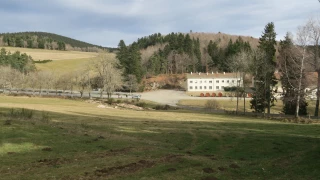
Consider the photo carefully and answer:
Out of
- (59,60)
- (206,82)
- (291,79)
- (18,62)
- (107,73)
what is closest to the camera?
(291,79)

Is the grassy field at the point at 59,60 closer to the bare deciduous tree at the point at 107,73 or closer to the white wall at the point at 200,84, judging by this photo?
the white wall at the point at 200,84

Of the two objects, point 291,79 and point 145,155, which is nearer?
point 145,155

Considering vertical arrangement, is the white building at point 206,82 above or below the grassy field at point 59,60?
below

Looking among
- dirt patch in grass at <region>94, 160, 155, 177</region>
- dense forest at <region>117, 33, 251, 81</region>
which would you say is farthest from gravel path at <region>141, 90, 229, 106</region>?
dirt patch in grass at <region>94, 160, 155, 177</region>

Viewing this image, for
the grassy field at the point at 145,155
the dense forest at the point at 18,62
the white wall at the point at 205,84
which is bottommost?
the grassy field at the point at 145,155

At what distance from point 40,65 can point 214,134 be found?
150 metres

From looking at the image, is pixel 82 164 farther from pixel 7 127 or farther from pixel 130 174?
pixel 7 127

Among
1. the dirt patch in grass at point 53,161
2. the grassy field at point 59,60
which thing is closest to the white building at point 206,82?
the grassy field at point 59,60


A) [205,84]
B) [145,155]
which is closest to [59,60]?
[205,84]

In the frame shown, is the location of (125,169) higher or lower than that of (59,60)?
lower

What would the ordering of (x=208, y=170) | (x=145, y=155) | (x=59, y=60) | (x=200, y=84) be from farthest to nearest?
1. (x=59, y=60)
2. (x=200, y=84)
3. (x=145, y=155)
4. (x=208, y=170)

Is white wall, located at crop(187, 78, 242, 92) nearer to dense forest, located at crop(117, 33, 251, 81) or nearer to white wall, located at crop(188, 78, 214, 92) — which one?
white wall, located at crop(188, 78, 214, 92)

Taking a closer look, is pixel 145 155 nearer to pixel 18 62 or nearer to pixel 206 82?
pixel 206 82

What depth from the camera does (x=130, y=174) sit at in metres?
12.7
